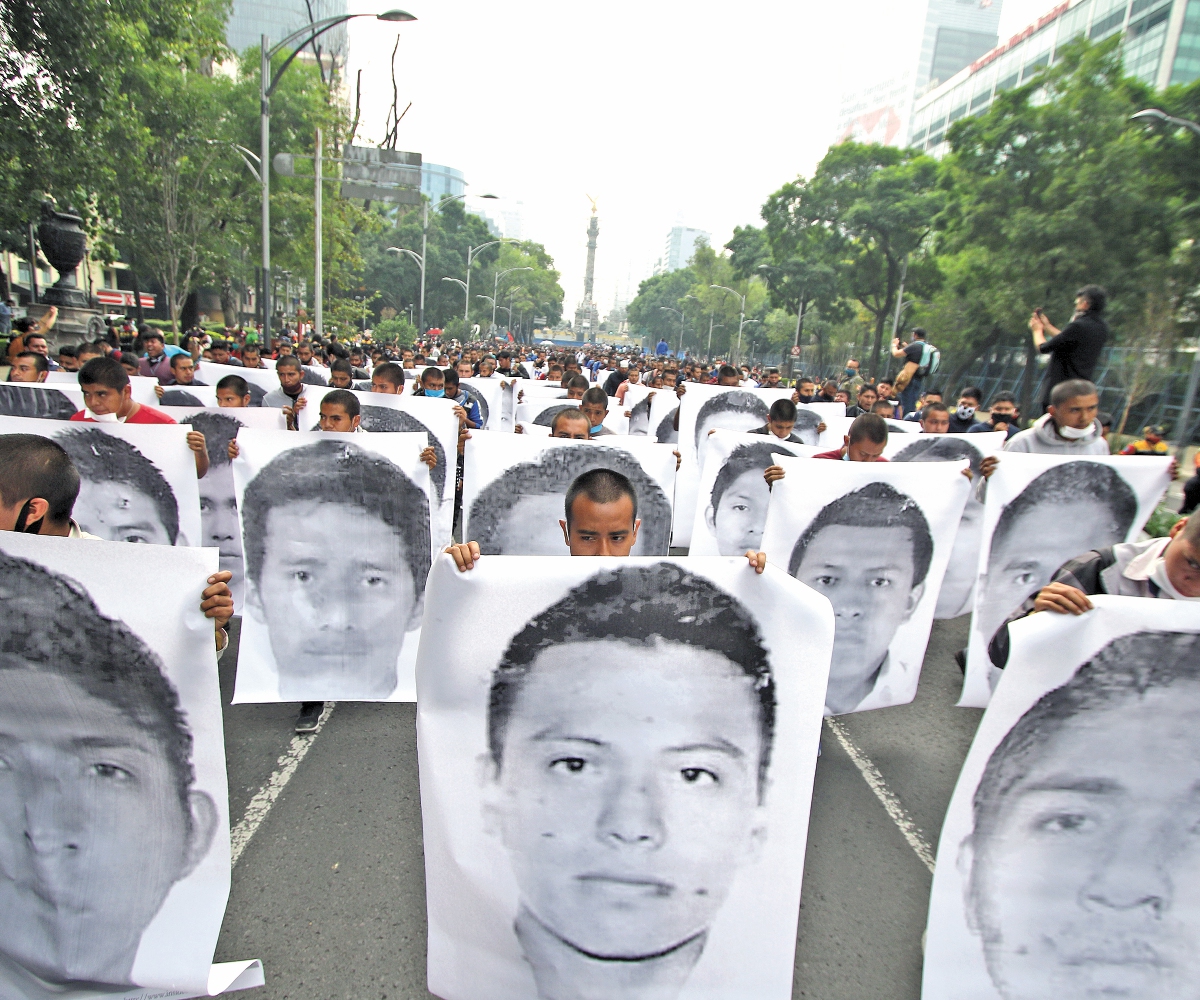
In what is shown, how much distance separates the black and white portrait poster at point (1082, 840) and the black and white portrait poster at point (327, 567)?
2710mm

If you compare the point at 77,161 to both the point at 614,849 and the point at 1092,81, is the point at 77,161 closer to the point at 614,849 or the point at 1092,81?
the point at 614,849

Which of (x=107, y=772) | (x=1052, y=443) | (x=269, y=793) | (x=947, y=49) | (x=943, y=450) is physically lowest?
(x=269, y=793)

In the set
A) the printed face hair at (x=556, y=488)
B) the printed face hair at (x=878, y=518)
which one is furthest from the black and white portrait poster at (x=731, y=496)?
the printed face hair at (x=878, y=518)

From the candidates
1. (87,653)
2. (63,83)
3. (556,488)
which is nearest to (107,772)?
(87,653)

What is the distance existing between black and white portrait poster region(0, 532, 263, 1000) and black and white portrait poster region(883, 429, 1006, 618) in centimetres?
506

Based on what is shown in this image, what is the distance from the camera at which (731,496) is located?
6328 mm

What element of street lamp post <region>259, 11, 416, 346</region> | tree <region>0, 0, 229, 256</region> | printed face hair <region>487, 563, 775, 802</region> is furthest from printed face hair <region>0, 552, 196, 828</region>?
street lamp post <region>259, 11, 416, 346</region>

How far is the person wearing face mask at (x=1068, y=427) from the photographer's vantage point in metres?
4.89

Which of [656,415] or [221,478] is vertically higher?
[656,415]

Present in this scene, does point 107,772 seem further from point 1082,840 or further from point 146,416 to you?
point 146,416

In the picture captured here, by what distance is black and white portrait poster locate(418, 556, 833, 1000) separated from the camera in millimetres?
2240

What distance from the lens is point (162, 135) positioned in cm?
2008

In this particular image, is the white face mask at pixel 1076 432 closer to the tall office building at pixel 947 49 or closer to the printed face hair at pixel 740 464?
the printed face hair at pixel 740 464

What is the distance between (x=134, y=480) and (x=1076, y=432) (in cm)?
537
